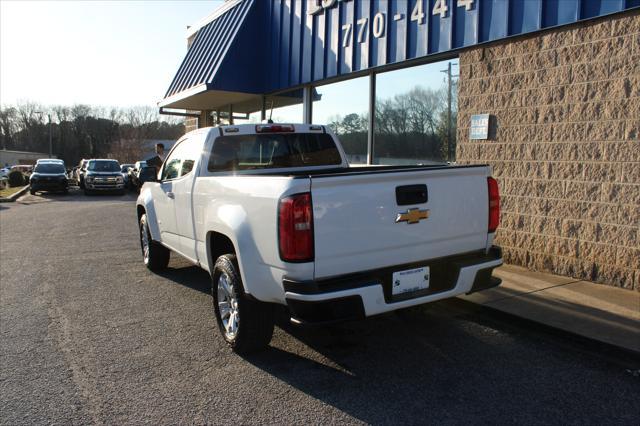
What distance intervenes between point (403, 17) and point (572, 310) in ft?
17.1

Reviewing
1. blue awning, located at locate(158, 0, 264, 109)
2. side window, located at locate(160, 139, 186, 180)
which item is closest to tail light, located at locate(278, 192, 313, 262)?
side window, located at locate(160, 139, 186, 180)

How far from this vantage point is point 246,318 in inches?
161

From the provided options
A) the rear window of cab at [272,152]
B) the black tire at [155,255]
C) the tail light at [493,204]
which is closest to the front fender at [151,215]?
the black tire at [155,255]

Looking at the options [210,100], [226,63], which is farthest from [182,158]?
[210,100]

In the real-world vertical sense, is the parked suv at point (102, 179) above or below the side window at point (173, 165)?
below

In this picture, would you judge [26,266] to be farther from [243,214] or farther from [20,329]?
[243,214]

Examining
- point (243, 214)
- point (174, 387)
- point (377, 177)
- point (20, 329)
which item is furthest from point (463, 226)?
point (20, 329)

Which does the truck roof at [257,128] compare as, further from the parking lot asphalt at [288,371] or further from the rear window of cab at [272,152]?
the parking lot asphalt at [288,371]

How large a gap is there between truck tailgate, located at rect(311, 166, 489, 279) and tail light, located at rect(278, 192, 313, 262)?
0.05 metres

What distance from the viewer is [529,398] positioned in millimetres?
3441

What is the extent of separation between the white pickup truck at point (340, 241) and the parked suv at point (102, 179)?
2053 centimetres

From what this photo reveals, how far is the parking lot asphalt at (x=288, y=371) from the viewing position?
3291 mm

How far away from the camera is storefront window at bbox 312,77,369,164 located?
31.9 feet

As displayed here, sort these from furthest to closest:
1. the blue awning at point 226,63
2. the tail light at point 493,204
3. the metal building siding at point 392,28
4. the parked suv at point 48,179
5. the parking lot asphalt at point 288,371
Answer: the parked suv at point 48,179, the blue awning at point 226,63, the metal building siding at point 392,28, the tail light at point 493,204, the parking lot asphalt at point 288,371
